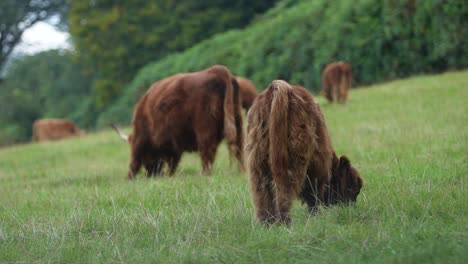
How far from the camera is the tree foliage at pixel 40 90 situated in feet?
137

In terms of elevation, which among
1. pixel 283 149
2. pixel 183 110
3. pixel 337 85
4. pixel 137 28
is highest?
pixel 137 28

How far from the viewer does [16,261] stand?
15.2 ft

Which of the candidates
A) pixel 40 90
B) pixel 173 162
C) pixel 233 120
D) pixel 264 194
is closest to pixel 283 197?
pixel 264 194

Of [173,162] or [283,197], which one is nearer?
[283,197]

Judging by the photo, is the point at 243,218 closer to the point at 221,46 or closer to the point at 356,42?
the point at 356,42

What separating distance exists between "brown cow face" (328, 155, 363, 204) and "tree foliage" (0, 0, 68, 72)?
1009 inches

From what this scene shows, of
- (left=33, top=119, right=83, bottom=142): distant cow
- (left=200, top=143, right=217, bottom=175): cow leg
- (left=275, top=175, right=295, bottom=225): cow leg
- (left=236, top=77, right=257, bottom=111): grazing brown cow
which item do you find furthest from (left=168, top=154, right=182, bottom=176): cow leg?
(left=33, top=119, right=83, bottom=142): distant cow

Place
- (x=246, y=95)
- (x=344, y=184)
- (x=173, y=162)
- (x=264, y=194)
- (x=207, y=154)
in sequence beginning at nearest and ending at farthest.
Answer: (x=264, y=194)
(x=344, y=184)
(x=207, y=154)
(x=173, y=162)
(x=246, y=95)

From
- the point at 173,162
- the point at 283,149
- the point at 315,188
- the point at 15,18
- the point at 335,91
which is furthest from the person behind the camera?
the point at 15,18

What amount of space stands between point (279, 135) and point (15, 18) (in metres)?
26.3

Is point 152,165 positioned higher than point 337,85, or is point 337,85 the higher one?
point 337,85

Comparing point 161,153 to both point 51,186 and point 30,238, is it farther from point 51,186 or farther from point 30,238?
point 30,238

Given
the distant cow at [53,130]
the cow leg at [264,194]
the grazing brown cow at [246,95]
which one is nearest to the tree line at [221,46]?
the distant cow at [53,130]

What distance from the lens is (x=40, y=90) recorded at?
4619 centimetres
